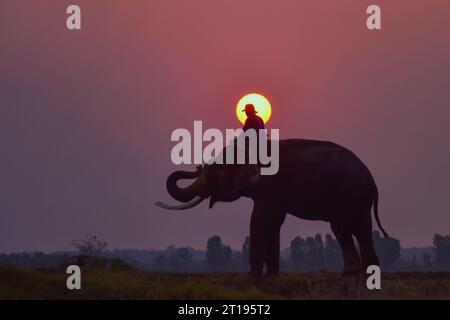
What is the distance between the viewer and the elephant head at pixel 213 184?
19422 millimetres

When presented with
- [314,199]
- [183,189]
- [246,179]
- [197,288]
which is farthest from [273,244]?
[197,288]

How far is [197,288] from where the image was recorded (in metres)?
15.2

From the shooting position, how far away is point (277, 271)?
63.0ft

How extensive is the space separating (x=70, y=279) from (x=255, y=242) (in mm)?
5272

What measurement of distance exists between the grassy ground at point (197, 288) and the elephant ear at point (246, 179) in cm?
238

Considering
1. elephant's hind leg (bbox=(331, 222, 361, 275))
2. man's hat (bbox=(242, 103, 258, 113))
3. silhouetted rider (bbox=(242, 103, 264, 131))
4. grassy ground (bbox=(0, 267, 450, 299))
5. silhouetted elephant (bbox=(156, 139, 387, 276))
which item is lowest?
grassy ground (bbox=(0, 267, 450, 299))

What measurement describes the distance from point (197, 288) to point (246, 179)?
4.87m

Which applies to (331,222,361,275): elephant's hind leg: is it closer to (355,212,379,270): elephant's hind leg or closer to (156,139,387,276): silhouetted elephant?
(156,139,387,276): silhouetted elephant

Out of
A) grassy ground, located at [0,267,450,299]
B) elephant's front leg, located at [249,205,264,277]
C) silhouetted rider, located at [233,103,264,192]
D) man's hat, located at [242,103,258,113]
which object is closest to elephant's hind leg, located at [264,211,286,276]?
elephant's front leg, located at [249,205,264,277]

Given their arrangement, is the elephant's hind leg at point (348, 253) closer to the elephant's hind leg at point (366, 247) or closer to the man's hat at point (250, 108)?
the elephant's hind leg at point (366, 247)

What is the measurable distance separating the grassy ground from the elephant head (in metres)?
2.36

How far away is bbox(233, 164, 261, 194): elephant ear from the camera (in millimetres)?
19250

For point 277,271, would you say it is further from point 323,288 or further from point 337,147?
point 337,147
